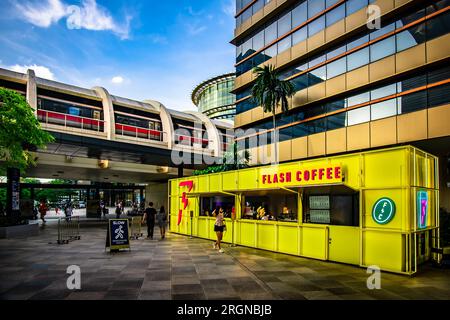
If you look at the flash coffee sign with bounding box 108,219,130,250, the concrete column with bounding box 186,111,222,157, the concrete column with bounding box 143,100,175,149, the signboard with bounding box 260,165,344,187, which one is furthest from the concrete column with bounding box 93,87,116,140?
the signboard with bounding box 260,165,344,187

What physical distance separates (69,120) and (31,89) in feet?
13.6

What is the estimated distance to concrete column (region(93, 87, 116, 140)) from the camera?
33.5m

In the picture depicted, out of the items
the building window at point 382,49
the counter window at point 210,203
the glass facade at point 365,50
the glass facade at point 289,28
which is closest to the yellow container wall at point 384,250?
the counter window at point 210,203

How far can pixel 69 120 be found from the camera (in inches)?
1291

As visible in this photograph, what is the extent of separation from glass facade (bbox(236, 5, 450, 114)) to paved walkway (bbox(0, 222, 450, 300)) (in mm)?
13471

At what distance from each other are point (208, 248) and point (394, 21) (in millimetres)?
→ 16864

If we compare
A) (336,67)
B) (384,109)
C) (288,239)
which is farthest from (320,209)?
(336,67)

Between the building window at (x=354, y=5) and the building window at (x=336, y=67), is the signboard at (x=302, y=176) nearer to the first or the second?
the building window at (x=336, y=67)

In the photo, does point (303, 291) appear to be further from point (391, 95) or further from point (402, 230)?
point (391, 95)

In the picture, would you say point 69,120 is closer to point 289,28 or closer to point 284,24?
point 284,24

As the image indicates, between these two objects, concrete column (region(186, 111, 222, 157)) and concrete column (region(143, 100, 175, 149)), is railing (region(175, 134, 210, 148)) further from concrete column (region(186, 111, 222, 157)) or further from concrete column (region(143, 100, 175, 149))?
concrete column (region(143, 100, 175, 149))

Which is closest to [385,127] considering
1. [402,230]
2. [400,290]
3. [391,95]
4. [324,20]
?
[391,95]

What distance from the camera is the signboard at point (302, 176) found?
1145cm

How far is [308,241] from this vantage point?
12.8 meters
